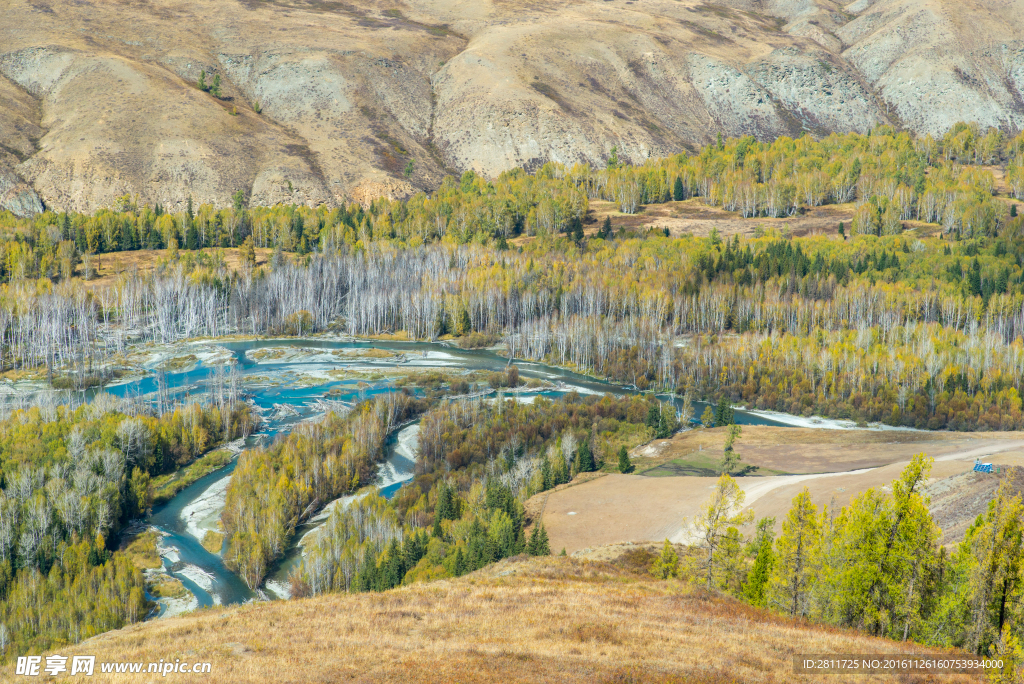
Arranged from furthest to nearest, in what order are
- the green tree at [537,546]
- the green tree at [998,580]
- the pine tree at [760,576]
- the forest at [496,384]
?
the green tree at [537,546] < the forest at [496,384] < the pine tree at [760,576] < the green tree at [998,580]

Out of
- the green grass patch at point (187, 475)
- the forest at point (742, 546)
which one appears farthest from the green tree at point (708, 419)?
the green grass patch at point (187, 475)

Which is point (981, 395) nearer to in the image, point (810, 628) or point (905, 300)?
point (905, 300)

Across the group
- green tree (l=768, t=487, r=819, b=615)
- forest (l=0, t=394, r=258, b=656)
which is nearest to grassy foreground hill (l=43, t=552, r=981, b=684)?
green tree (l=768, t=487, r=819, b=615)

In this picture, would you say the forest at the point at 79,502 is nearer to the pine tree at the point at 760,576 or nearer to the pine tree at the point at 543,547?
the pine tree at the point at 543,547

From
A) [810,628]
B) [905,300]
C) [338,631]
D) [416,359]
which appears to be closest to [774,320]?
[905,300]

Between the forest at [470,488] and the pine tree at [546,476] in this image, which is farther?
the pine tree at [546,476]

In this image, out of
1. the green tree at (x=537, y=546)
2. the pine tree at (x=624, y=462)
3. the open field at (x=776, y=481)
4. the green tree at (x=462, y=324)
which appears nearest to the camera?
the green tree at (x=537, y=546)

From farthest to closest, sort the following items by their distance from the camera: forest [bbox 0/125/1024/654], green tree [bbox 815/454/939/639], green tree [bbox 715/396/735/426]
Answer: green tree [bbox 715/396/735/426], forest [bbox 0/125/1024/654], green tree [bbox 815/454/939/639]

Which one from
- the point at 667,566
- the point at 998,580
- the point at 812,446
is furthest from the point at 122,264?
the point at 998,580

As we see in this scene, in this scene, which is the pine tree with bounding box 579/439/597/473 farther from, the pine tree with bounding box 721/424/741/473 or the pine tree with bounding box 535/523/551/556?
the pine tree with bounding box 535/523/551/556
